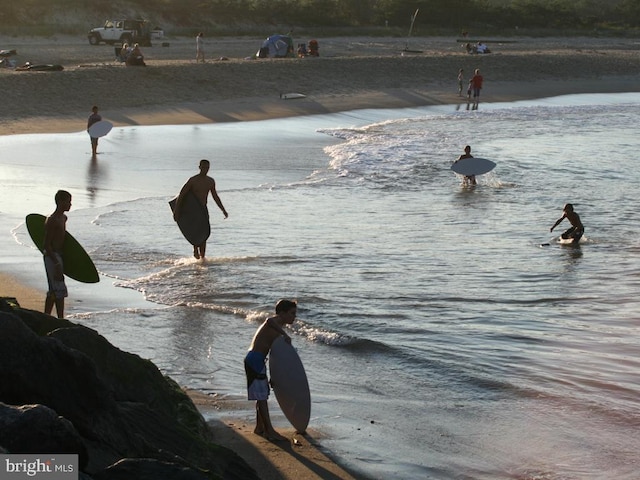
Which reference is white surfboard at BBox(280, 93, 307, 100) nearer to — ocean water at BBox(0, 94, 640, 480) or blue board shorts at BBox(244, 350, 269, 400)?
ocean water at BBox(0, 94, 640, 480)

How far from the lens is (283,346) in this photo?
838 centimetres

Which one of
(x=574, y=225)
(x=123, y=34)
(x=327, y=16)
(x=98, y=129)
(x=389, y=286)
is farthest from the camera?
(x=327, y=16)

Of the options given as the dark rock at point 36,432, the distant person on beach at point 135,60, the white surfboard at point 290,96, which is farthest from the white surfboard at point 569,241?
the distant person on beach at point 135,60

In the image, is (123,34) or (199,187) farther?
(123,34)

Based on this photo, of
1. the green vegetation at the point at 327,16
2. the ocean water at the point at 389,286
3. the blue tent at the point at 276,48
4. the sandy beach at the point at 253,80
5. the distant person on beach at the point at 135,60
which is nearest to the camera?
the ocean water at the point at 389,286

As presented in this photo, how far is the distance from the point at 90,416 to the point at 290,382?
216 centimetres

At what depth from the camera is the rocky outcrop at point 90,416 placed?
5746 millimetres

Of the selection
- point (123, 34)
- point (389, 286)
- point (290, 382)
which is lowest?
point (389, 286)

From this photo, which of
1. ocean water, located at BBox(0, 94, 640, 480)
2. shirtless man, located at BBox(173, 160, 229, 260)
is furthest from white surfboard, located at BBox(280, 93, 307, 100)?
shirtless man, located at BBox(173, 160, 229, 260)

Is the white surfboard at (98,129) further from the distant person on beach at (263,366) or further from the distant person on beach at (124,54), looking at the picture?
the distant person on beach at (263,366)

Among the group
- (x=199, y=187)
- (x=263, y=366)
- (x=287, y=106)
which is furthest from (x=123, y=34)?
(x=263, y=366)

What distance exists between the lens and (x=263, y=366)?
835 centimetres

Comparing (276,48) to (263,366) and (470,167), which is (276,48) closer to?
(470,167)

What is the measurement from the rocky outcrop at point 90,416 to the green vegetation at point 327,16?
52.4 metres
